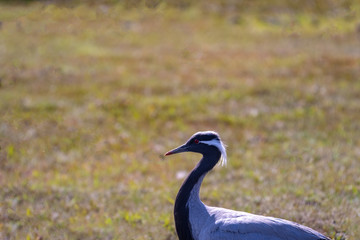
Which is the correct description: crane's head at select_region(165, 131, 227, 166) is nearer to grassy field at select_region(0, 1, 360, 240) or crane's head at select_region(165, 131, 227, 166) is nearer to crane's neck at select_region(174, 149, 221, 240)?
crane's neck at select_region(174, 149, 221, 240)

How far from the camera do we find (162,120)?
40.3ft

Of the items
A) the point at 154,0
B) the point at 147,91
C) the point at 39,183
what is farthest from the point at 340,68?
the point at 154,0

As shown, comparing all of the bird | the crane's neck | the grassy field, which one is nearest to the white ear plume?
the bird

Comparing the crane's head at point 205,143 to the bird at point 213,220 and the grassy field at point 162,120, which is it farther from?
the grassy field at point 162,120

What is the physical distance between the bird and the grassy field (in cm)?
119

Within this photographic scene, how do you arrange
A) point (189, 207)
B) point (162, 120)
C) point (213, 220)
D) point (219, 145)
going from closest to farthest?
point (213, 220) < point (189, 207) < point (219, 145) < point (162, 120)

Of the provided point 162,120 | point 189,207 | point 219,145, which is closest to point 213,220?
point 189,207

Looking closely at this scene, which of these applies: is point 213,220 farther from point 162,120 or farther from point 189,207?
point 162,120

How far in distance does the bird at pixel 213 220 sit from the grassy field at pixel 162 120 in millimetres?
1187

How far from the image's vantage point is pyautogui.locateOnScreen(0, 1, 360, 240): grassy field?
7594mm

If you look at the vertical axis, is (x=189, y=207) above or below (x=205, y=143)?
below

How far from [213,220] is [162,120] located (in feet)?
22.4

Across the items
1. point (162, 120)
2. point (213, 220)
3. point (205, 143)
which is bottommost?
point (162, 120)

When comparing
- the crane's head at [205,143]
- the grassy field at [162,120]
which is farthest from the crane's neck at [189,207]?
the grassy field at [162,120]
